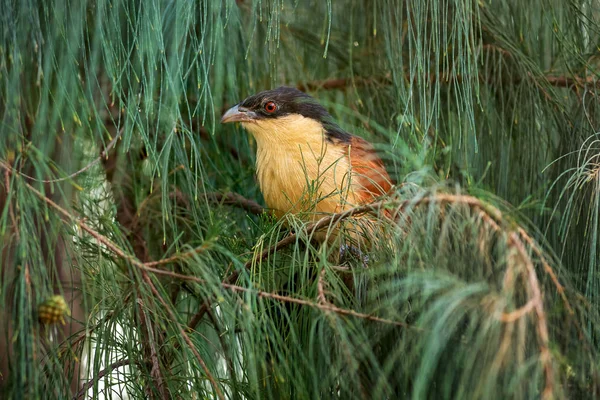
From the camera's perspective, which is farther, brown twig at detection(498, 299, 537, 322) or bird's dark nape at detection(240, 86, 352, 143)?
bird's dark nape at detection(240, 86, 352, 143)

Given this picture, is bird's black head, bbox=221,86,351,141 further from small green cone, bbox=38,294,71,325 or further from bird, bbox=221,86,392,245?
small green cone, bbox=38,294,71,325

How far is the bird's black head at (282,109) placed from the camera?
3.27 meters

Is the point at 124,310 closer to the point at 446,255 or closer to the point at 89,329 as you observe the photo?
the point at 89,329

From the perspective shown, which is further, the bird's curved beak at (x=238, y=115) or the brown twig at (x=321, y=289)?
the bird's curved beak at (x=238, y=115)

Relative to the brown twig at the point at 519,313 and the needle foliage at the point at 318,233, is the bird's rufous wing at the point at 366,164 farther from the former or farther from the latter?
the brown twig at the point at 519,313

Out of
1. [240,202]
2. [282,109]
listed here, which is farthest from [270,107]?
[240,202]

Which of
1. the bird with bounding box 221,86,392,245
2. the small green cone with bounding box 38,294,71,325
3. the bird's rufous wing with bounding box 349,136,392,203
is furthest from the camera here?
the bird with bounding box 221,86,392,245

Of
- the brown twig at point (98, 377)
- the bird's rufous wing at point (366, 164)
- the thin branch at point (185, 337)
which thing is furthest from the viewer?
the bird's rufous wing at point (366, 164)

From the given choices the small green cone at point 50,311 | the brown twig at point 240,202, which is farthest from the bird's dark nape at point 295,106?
the small green cone at point 50,311

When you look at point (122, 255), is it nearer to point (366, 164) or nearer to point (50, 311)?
point (50, 311)

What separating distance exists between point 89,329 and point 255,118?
145cm

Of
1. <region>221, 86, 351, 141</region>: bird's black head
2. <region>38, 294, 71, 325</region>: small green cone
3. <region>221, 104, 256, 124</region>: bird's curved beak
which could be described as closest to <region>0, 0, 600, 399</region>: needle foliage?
<region>38, 294, 71, 325</region>: small green cone

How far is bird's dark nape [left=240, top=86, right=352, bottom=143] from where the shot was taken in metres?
3.30

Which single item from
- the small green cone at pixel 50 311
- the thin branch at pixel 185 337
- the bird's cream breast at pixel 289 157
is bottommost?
the thin branch at pixel 185 337
